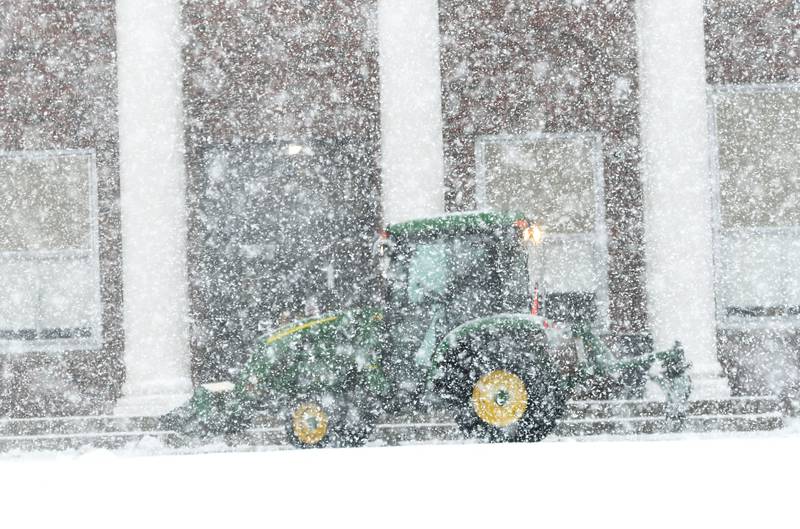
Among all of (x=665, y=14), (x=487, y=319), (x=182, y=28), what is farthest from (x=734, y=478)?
(x=182, y=28)

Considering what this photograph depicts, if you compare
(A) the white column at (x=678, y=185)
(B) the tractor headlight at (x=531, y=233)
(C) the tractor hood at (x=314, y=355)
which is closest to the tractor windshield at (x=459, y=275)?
(B) the tractor headlight at (x=531, y=233)

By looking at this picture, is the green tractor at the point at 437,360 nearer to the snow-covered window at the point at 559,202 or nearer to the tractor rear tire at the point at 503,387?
the tractor rear tire at the point at 503,387

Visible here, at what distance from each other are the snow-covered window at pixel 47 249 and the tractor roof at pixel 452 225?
4.70 metres

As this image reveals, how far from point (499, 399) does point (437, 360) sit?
522mm

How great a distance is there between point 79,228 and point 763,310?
782 cm

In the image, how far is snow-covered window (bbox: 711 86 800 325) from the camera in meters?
10.3

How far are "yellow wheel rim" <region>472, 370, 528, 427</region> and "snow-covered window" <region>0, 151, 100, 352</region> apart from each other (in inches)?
222

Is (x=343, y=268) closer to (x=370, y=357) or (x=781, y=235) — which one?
(x=370, y=357)

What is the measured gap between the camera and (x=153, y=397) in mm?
9125

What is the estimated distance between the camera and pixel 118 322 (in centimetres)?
1033

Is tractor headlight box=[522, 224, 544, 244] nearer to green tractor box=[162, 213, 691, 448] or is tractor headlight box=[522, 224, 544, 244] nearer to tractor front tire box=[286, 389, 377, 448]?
green tractor box=[162, 213, 691, 448]

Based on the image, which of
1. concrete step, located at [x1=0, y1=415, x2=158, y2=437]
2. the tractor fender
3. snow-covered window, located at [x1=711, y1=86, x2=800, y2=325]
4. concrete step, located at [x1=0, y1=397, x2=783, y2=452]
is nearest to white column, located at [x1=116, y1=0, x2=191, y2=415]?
concrete step, located at [x1=0, y1=415, x2=158, y2=437]

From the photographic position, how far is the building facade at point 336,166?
10242 mm

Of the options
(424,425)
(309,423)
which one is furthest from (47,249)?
(424,425)
